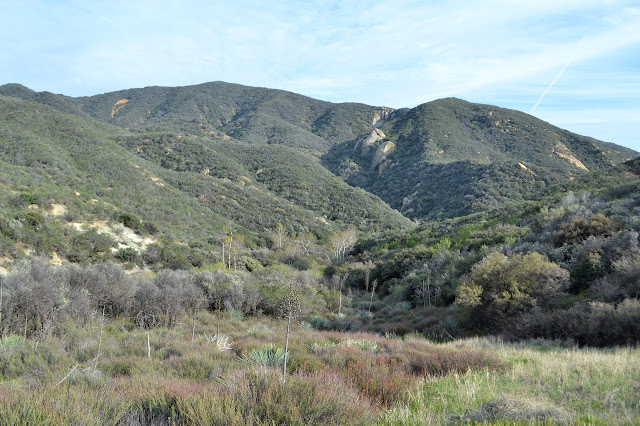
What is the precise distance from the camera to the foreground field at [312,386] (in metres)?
2.69

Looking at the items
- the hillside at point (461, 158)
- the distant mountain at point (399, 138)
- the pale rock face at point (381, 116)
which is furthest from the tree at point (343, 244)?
the pale rock face at point (381, 116)

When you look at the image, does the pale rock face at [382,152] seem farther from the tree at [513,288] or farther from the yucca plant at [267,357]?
the yucca plant at [267,357]

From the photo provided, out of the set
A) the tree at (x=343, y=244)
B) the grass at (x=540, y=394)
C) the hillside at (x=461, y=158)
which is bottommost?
the tree at (x=343, y=244)

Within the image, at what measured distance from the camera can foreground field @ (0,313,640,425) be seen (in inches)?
106

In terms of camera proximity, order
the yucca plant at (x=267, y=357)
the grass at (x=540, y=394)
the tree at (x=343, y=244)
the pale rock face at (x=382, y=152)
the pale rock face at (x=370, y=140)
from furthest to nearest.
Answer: the pale rock face at (x=370, y=140)
the pale rock face at (x=382, y=152)
the tree at (x=343, y=244)
the yucca plant at (x=267, y=357)
the grass at (x=540, y=394)

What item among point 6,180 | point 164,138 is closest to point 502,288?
point 6,180

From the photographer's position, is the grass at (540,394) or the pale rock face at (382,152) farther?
the pale rock face at (382,152)

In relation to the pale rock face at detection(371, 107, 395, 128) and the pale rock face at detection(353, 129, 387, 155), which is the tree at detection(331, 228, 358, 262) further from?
the pale rock face at detection(371, 107, 395, 128)

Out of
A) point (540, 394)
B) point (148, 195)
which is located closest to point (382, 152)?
point (148, 195)

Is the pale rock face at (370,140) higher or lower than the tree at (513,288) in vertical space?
higher

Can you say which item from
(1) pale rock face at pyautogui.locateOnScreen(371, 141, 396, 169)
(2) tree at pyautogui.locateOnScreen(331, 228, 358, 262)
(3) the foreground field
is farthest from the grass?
(1) pale rock face at pyautogui.locateOnScreen(371, 141, 396, 169)

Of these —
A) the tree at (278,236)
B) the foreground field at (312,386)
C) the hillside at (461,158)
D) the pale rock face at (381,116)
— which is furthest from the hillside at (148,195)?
the pale rock face at (381,116)

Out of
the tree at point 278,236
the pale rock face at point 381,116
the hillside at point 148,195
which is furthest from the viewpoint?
the pale rock face at point 381,116

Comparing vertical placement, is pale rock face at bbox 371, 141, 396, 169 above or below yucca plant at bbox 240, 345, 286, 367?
above
